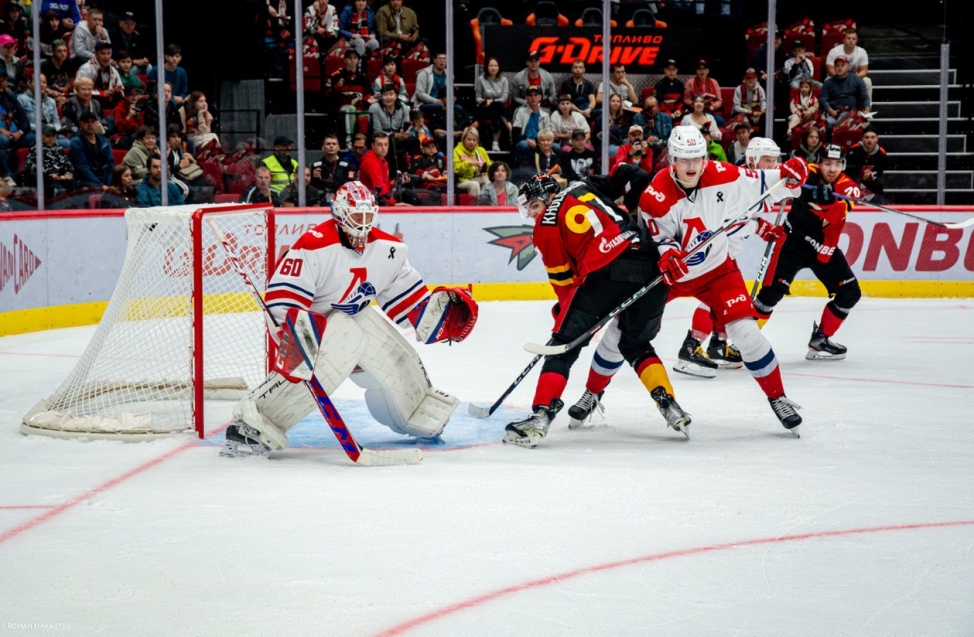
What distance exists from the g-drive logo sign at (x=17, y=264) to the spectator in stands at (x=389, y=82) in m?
2.91

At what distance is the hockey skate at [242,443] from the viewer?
399cm

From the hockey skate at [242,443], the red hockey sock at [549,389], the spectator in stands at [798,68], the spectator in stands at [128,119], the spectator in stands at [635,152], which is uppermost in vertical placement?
the spectator in stands at [798,68]

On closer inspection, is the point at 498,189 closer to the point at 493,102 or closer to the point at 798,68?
the point at 493,102

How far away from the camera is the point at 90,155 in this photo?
777 cm

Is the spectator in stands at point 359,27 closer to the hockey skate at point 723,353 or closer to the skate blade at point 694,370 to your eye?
the hockey skate at point 723,353

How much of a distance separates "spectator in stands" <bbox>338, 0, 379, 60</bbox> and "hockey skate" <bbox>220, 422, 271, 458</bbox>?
556 centimetres

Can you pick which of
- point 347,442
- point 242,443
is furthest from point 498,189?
point 347,442

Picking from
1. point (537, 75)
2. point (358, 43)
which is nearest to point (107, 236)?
point (358, 43)

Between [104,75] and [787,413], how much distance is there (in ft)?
18.6

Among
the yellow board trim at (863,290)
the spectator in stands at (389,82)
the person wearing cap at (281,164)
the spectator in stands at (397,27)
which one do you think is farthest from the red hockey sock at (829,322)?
the spectator in stands at (397,27)

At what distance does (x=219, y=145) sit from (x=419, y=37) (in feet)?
6.17

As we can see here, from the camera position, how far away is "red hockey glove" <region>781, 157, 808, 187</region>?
15.8 ft

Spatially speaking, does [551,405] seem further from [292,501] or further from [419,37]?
[419,37]

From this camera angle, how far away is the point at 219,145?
824cm
